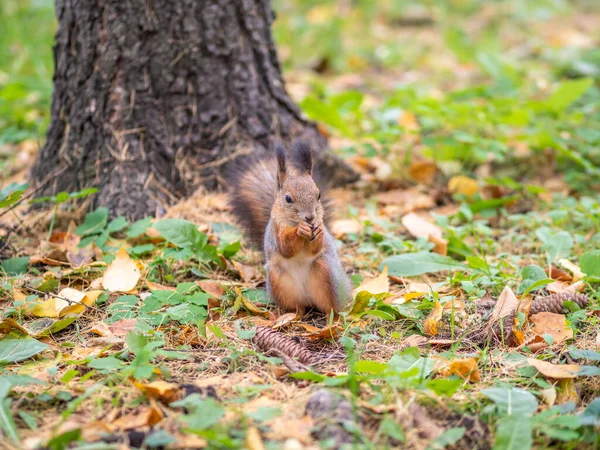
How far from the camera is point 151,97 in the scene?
3037 mm

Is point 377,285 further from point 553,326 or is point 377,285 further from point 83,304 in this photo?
point 83,304

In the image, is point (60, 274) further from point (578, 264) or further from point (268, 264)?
point (578, 264)

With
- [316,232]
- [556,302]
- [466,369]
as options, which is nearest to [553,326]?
[556,302]

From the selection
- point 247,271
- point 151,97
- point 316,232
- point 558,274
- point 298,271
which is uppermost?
point 151,97

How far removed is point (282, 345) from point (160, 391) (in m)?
0.46

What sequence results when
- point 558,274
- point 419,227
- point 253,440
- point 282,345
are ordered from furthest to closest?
point 419,227
point 558,274
point 282,345
point 253,440

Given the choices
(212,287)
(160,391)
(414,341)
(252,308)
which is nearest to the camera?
(160,391)

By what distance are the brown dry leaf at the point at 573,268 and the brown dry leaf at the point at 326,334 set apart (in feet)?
3.17

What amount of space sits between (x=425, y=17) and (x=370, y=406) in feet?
18.3

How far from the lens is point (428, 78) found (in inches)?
206

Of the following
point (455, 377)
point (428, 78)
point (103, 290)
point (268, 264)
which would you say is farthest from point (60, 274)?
point (428, 78)

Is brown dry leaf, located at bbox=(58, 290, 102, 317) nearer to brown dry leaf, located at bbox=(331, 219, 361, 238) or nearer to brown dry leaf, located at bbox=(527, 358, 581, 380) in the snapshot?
brown dry leaf, located at bbox=(331, 219, 361, 238)

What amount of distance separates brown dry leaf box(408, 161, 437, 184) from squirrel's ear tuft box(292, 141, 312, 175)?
1.30 m

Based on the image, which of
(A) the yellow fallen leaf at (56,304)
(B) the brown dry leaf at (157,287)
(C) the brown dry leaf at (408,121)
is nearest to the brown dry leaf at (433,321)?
(B) the brown dry leaf at (157,287)
